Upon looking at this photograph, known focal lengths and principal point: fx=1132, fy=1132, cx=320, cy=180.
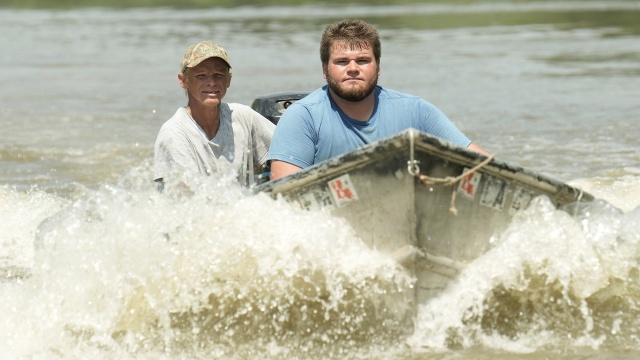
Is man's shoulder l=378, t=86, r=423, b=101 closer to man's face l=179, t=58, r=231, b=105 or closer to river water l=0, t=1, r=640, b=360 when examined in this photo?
man's face l=179, t=58, r=231, b=105

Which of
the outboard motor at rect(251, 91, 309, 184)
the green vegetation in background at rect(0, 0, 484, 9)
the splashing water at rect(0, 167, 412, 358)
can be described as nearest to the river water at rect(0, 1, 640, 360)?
the splashing water at rect(0, 167, 412, 358)

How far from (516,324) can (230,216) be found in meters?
1.53

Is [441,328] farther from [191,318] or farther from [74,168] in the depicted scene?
[74,168]

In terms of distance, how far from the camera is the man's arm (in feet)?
19.2

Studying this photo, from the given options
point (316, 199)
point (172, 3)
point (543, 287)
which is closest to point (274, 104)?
point (316, 199)

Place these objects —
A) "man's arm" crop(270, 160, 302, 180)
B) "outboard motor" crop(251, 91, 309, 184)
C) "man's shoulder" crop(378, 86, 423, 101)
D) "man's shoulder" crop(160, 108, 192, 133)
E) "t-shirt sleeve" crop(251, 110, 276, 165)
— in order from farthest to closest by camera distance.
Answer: "outboard motor" crop(251, 91, 309, 184)
"t-shirt sleeve" crop(251, 110, 276, 165)
"man's shoulder" crop(160, 108, 192, 133)
"man's shoulder" crop(378, 86, 423, 101)
"man's arm" crop(270, 160, 302, 180)

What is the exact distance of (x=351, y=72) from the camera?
19.4ft

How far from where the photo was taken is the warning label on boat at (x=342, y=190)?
5250 millimetres

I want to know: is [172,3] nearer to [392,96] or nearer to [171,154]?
[171,154]

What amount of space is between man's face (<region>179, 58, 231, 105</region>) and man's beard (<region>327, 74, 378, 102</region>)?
70cm

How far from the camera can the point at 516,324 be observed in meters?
5.70

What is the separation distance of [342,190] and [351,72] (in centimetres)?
88

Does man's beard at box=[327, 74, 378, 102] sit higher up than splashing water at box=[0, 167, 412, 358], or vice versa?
man's beard at box=[327, 74, 378, 102]

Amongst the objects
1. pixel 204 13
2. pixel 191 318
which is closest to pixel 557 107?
pixel 191 318
